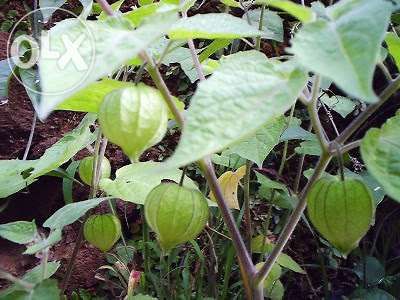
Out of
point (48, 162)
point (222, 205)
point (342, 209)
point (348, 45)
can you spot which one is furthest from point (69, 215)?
point (348, 45)

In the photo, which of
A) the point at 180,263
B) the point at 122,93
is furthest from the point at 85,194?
the point at 122,93

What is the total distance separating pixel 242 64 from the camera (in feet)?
1.28

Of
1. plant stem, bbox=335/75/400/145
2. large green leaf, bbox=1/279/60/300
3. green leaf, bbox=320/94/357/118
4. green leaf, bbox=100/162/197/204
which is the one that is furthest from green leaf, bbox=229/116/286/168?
green leaf, bbox=320/94/357/118

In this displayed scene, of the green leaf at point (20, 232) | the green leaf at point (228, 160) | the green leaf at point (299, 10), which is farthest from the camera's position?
the green leaf at point (228, 160)

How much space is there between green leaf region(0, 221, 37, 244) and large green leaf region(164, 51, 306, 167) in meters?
0.50

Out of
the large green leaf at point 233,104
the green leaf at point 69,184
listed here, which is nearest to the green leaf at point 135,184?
the large green leaf at point 233,104

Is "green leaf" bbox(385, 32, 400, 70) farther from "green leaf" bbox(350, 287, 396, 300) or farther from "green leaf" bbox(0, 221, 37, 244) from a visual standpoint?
"green leaf" bbox(350, 287, 396, 300)

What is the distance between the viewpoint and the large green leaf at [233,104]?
30cm

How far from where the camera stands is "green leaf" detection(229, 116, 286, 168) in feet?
2.34

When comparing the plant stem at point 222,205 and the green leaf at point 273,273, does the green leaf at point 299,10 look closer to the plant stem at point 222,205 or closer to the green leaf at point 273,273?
the plant stem at point 222,205

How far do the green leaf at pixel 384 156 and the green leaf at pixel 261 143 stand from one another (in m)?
0.24

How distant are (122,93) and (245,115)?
0.62 feet

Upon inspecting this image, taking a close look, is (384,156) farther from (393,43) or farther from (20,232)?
(20,232)

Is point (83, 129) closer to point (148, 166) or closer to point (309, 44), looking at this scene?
point (148, 166)
